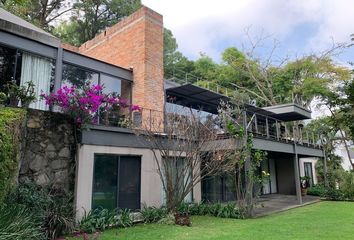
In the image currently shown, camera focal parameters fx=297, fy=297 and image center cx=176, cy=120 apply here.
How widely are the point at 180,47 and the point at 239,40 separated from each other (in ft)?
23.7

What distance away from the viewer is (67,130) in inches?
381

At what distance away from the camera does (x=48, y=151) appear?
919 cm

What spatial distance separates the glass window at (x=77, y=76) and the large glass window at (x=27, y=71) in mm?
666

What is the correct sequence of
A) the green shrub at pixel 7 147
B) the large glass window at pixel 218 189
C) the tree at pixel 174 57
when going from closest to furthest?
the green shrub at pixel 7 147
the large glass window at pixel 218 189
the tree at pixel 174 57

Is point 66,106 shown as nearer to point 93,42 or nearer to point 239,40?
point 93,42

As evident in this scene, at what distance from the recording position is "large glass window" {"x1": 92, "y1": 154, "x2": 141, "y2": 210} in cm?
997

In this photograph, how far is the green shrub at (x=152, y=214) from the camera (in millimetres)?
10312

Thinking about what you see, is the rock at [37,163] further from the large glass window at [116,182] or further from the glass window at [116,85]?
the glass window at [116,85]

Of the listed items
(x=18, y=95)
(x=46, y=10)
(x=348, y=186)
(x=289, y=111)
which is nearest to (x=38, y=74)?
(x=18, y=95)

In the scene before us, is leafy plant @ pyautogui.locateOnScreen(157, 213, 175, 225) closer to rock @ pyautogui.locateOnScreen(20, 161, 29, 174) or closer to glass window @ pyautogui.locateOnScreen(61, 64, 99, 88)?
rock @ pyautogui.locateOnScreen(20, 161, 29, 174)

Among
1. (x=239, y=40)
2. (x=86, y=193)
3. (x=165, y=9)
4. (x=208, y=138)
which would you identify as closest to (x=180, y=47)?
(x=239, y=40)

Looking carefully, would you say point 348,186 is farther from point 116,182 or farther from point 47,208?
point 47,208

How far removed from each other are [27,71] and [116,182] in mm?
4842

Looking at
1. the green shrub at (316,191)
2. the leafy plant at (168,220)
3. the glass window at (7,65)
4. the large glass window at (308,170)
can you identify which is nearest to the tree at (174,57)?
the large glass window at (308,170)
